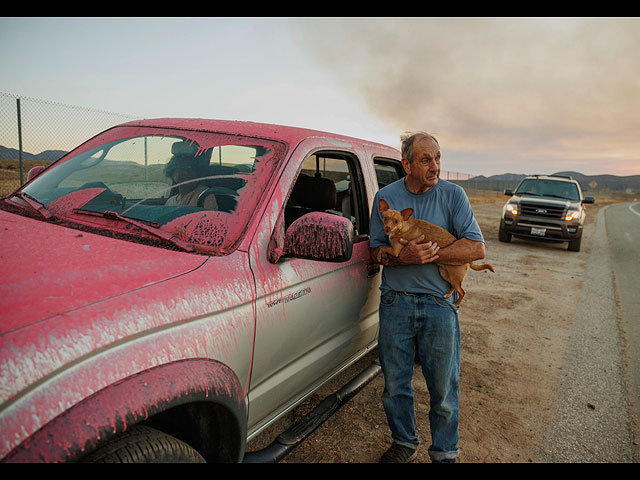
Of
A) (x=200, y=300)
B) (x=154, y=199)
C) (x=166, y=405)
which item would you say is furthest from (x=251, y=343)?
(x=154, y=199)

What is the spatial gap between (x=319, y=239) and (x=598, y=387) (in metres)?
3.50

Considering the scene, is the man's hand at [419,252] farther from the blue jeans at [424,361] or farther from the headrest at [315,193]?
the headrest at [315,193]

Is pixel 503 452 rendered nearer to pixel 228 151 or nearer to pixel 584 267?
pixel 228 151

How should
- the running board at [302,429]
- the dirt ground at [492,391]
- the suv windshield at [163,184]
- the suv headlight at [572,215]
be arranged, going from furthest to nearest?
the suv headlight at [572,215], the dirt ground at [492,391], the running board at [302,429], the suv windshield at [163,184]

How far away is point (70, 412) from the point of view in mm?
1130

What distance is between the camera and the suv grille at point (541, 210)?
11.7 m

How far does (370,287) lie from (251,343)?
1.34m

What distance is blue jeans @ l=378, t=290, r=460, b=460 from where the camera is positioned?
252 cm

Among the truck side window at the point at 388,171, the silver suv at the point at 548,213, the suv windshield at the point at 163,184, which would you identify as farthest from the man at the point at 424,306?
the silver suv at the point at 548,213

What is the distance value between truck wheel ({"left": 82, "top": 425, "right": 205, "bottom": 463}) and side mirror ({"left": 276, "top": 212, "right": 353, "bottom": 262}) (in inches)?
35.3

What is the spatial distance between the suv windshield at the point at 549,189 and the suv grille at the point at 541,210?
38.7 inches

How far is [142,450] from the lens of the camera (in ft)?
4.33

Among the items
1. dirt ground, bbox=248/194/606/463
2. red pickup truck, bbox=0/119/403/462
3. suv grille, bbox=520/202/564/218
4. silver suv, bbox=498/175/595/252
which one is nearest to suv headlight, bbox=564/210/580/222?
silver suv, bbox=498/175/595/252

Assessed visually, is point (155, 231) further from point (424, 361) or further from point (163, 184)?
point (424, 361)
